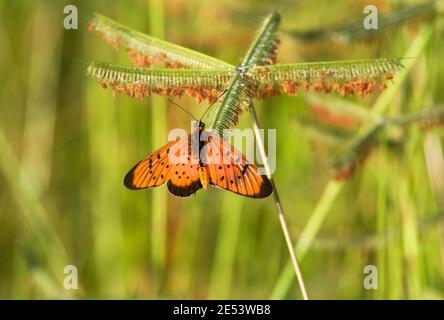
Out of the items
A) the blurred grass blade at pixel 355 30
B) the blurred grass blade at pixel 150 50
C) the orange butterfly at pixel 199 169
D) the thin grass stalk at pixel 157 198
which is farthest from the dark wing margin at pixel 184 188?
the thin grass stalk at pixel 157 198

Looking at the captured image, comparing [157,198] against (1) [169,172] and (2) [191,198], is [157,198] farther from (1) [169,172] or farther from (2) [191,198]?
(1) [169,172]

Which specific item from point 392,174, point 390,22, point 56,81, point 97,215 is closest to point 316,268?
point 392,174

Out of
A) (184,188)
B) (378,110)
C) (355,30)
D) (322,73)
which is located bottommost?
(184,188)

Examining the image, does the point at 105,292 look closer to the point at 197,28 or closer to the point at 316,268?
the point at 316,268

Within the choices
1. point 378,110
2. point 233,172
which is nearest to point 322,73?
point 233,172

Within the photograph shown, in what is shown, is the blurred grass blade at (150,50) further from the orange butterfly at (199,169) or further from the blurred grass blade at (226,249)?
the blurred grass blade at (226,249)

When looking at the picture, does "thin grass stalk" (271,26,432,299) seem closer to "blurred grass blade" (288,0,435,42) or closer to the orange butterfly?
"blurred grass blade" (288,0,435,42)

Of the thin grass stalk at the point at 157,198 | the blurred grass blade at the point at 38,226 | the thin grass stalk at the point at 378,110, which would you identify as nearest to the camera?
the thin grass stalk at the point at 378,110
